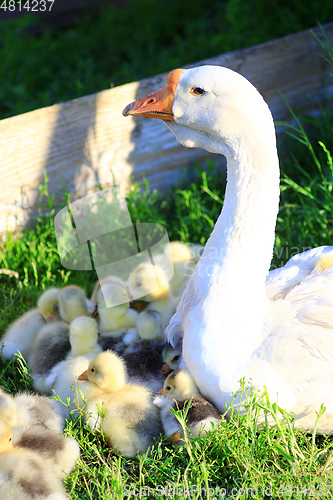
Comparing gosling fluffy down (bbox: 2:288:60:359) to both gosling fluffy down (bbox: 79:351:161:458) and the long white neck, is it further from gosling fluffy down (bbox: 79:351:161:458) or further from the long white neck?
the long white neck

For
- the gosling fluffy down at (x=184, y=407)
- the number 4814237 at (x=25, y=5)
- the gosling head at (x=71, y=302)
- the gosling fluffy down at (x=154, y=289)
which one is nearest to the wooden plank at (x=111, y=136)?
the gosling head at (x=71, y=302)

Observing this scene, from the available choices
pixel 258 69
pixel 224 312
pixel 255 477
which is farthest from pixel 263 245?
pixel 258 69

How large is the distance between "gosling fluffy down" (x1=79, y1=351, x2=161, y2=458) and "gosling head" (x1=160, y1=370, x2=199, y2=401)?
7.2 inches

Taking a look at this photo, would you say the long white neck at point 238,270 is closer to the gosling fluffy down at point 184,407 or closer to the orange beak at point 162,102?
the gosling fluffy down at point 184,407

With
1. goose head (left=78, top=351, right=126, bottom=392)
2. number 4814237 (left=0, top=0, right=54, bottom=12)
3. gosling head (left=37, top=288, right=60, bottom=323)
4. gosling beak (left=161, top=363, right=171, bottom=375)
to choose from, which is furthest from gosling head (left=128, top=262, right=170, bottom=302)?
number 4814237 (left=0, top=0, right=54, bottom=12)

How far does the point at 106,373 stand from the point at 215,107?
1471 millimetres

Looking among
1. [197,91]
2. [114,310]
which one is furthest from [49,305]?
[197,91]

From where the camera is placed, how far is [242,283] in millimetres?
2596

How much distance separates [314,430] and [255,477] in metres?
0.36

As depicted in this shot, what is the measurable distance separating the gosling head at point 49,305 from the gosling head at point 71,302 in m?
0.10

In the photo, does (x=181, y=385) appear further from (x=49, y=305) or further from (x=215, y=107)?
(x=215, y=107)

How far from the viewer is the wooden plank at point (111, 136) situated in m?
4.12

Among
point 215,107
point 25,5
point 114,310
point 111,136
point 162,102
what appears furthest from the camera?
point 25,5

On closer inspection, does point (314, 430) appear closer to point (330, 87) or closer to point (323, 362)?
point (323, 362)
